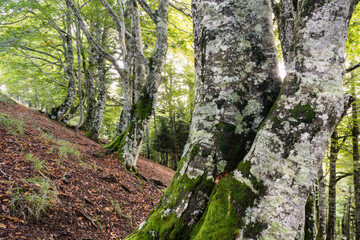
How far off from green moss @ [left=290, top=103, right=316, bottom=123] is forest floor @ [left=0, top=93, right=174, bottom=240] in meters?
2.80

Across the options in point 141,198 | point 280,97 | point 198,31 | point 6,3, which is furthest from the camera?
point 6,3

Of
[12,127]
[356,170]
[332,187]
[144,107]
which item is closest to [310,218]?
[144,107]

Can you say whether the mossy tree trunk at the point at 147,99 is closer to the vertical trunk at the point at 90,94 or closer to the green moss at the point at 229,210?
the green moss at the point at 229,210

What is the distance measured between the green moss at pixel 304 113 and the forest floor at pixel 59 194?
2795 mm

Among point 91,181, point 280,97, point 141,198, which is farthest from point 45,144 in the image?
point 280,97

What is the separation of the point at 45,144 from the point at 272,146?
5.26 m

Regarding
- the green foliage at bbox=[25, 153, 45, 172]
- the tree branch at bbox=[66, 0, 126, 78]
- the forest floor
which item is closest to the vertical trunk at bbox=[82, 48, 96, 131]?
the tree branch at bbox=[66, 0, 126, 78]

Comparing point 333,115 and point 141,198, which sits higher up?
point 333,115

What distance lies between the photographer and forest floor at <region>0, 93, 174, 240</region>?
2.32 metres

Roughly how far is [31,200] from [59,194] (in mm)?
708

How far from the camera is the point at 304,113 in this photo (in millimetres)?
1283

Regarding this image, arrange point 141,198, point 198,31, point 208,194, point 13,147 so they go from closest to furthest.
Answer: point 208,194 < point 198,31 < point 13,147 < point 141,198

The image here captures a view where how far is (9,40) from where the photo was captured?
6977 mm

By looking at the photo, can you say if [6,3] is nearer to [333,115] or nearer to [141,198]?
[141,198]
